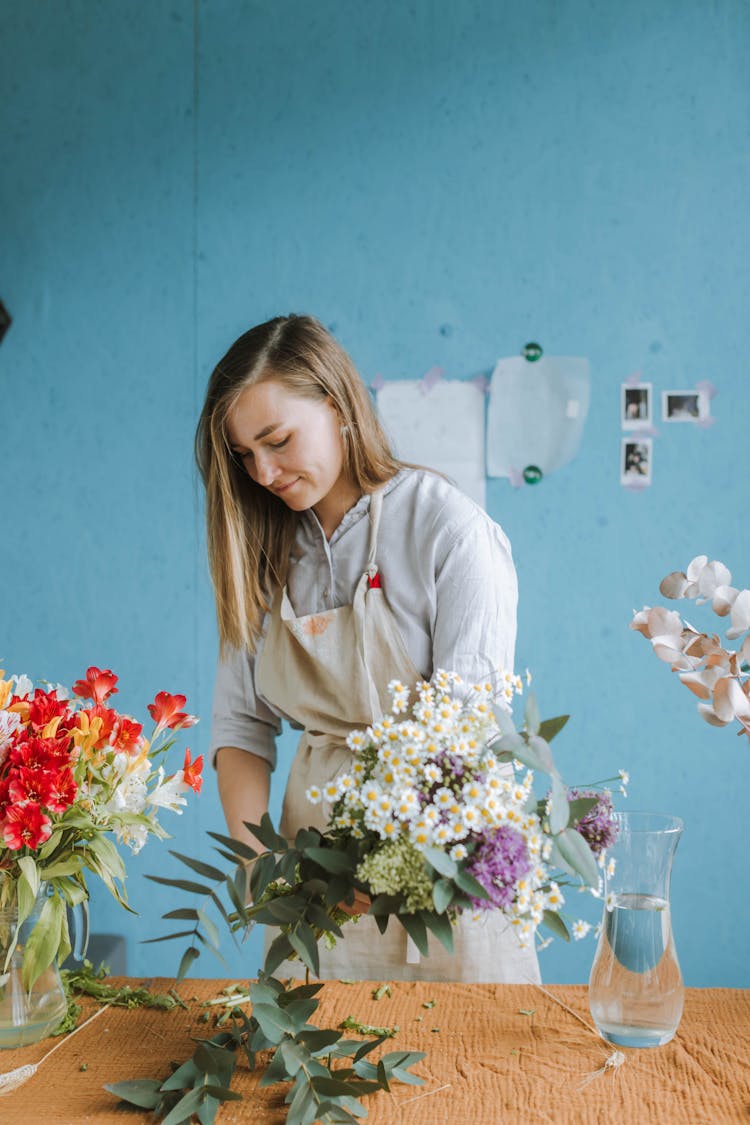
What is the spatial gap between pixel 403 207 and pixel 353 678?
1.48 meters

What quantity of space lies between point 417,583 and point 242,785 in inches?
17.6

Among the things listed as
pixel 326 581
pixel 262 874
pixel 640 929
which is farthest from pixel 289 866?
pixel 326 581

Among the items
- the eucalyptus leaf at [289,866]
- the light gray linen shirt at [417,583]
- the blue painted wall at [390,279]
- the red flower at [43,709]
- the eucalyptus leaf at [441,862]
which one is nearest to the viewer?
the eucalyptus leaf at [441,862]

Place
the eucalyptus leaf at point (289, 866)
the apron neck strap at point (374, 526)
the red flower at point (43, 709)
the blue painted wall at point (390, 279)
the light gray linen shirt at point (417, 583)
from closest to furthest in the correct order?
1. the eucalyptus leaf at point (289, 866)
2. the red flower at point (43, 709)
3. the light gray linen shirt at point (417, 583)
4. the apron neck strap at point (374, 526)
5. the blue painted wall at point (390, 279)

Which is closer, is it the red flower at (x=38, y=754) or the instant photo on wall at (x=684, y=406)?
A: the red flower at (x=38, y=754)

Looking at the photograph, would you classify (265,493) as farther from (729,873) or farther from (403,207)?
(729,873)

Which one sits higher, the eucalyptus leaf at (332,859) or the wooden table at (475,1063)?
the eucalyptus leaf at (332,859)

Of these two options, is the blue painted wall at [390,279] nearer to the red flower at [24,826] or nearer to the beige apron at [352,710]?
the beige apron at [352,710]

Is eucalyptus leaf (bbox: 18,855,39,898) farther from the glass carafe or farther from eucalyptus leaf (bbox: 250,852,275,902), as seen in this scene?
eucalyptus leaf (bbox: 250,852,275,902)

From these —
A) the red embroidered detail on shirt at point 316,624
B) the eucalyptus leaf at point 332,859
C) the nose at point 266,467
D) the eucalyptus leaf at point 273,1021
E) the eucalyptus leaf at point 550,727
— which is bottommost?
the eucalyptus leaf at point 273,1021

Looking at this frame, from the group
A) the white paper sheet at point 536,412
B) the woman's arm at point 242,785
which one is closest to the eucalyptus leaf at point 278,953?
the woman's arm at point 242,785

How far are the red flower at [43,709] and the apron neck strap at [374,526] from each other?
639 mm

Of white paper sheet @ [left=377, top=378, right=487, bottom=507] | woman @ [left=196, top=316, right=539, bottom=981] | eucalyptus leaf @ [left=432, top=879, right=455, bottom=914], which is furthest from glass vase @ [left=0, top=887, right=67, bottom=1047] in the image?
white paper sheet @ [left=377, top=378, right=487, bottom=507]

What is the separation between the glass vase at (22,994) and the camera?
108 centimetres
